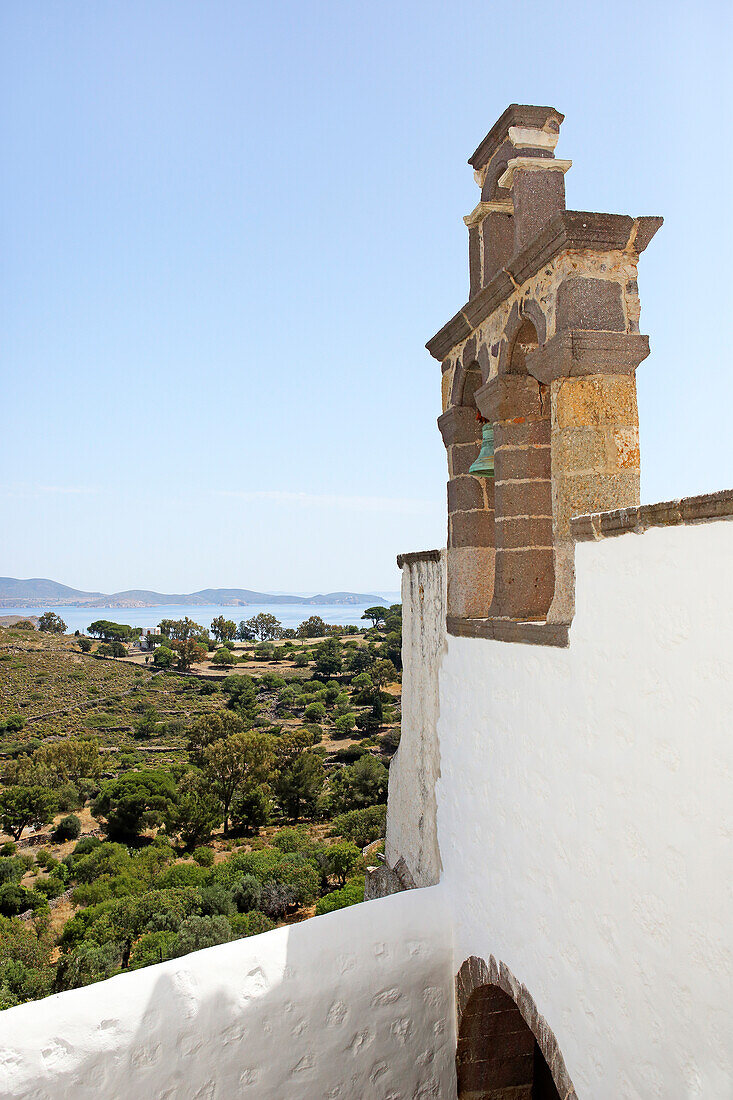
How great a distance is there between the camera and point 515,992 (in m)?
3.38

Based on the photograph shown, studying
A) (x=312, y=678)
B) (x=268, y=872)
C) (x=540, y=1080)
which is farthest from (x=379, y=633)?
(x=540, y=1080)

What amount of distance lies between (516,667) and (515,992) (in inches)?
58.7

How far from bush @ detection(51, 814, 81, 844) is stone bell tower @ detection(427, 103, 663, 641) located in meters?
26.5

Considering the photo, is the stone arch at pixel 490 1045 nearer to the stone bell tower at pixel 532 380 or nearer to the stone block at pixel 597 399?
the stone bell tower at pixel 532 380

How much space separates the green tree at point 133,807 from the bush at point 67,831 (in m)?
0.78

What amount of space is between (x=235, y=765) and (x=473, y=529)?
85.7 feet

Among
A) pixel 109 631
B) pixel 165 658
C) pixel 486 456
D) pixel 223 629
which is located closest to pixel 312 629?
pixel 223 629

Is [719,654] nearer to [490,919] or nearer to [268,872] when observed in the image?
[490,919]

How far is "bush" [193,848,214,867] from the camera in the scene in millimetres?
22406

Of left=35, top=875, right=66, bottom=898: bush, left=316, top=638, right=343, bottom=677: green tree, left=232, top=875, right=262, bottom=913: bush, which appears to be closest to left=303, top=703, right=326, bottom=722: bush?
left=316, top=638, right=343, bottom=677: green tree

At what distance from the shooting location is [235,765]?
1125 inches

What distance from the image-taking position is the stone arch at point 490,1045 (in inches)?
157

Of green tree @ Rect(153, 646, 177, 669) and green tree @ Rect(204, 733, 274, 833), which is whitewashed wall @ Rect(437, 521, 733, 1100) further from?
green tree @ Rect(153, 646, 177, 669)

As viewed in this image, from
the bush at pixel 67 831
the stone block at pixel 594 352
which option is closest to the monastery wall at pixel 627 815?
the stone block at pixel 594 352
